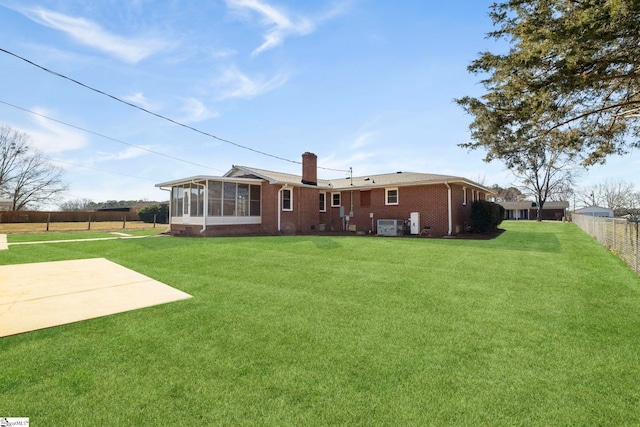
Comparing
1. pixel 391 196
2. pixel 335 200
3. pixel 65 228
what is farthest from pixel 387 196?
pixel 65 228

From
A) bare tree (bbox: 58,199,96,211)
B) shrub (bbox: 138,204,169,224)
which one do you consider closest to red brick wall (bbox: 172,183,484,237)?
shrub (bbox: 138,204,169,224)

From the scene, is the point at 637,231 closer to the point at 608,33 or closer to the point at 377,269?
the point at 608,33

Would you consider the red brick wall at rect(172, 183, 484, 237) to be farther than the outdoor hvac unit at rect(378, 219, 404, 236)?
No

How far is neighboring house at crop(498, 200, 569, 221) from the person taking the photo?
51406 mm

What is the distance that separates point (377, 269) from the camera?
22.6ft

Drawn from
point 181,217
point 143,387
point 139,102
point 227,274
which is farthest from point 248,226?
point 143,387

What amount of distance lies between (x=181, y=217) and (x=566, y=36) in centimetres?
1748

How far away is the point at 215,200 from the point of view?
16234 mm

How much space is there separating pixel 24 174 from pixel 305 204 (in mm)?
39443

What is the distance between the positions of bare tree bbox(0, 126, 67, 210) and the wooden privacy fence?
686cm

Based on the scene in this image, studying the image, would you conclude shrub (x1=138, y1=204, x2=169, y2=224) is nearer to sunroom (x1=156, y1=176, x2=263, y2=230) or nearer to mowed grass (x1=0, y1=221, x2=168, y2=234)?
mowed grass (x1=0, y1=221, x2=168, y2=234)

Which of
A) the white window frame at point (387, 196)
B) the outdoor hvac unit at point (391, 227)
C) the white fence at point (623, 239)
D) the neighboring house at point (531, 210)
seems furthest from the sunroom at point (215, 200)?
the neighboring house at point (531, 210)

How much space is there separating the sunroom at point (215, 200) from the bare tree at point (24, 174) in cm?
3087

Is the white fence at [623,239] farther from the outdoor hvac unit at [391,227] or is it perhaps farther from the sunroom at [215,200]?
the sunroom at [215,200]
